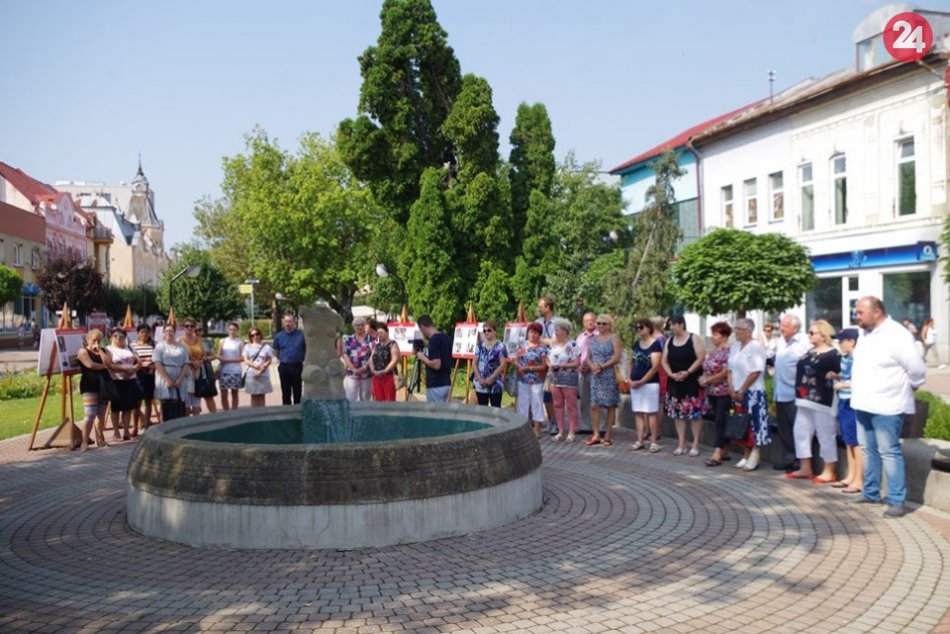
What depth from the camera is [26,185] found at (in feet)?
212

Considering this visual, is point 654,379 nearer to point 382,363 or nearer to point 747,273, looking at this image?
point 382,363

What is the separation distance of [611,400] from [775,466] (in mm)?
2551

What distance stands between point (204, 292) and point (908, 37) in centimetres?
4707

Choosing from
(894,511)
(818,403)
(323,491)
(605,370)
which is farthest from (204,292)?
(894,511)

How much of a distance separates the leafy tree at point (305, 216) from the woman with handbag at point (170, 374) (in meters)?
35.9

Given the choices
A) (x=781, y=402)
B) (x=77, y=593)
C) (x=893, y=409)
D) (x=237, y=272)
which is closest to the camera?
(x=77, y=593)

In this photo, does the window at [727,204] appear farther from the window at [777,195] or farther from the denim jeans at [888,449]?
the denim jeans at [888,449]

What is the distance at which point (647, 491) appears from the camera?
864 centimetres

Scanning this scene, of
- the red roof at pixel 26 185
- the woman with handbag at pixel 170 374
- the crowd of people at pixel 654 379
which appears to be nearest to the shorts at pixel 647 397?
the crowd of people at pixel 654 379

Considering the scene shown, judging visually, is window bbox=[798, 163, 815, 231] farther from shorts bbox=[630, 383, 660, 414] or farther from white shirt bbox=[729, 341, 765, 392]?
white shirt bbox=[729, 341, 765, 392]

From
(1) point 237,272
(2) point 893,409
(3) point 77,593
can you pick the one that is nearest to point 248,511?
(3) point 77,593

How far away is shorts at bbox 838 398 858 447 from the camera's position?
28.2ft

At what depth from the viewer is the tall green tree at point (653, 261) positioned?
25.3 metres

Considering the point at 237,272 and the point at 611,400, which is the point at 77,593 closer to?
the point at 611,400
